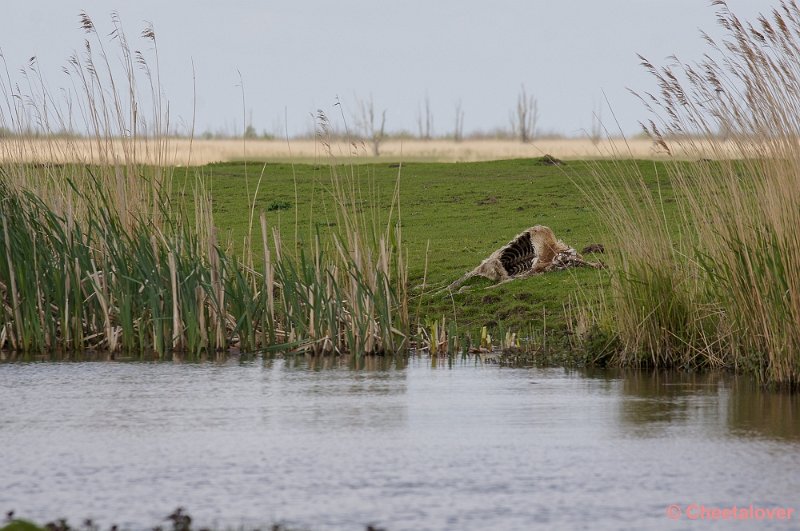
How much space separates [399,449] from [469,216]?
14.8 m

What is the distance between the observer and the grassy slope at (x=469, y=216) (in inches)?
478

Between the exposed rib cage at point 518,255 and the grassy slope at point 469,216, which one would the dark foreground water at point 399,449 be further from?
the exposed rib cage at point 518,255

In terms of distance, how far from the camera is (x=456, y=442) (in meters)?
6.20

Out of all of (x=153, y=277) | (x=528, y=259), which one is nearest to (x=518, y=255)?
(x=528, y=259)

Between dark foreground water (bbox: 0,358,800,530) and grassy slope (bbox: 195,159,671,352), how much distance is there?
5.64ft

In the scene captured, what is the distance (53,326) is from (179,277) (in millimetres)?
1176

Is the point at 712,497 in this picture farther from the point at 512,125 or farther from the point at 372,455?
the point at 512,125

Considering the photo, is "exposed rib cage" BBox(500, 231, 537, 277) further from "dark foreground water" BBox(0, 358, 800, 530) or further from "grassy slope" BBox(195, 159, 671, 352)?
"dark foreground water" BBox(0, 358, 800, 530)

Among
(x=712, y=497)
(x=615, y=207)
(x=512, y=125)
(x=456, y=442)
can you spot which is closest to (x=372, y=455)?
(x=456, y=442)

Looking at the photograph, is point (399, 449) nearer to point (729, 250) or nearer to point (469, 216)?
point (729, 250)

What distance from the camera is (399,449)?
6.03m

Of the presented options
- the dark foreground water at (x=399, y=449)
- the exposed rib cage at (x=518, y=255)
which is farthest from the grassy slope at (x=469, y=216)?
Result: the dark foreground water at (x=399, y=449)

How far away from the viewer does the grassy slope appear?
12.1m

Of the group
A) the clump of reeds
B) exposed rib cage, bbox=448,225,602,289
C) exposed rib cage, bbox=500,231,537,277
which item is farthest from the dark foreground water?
exposed rib cage, bbox=500,231,537,277
